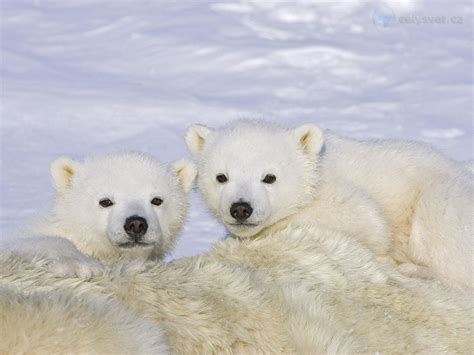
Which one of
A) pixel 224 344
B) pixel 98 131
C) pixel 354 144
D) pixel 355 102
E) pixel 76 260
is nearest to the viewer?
pixel 224 344

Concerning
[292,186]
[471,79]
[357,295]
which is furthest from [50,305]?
[471,79]

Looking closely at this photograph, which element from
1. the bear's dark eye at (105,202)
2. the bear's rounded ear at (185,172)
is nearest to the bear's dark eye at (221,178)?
the bear's rounded ear at (185,172)

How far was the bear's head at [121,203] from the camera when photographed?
16.3 feet

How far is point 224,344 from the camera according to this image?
100 inches

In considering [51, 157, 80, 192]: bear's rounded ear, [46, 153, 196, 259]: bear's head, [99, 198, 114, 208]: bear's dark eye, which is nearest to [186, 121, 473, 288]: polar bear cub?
[46, 153, 196, 259]: bear's head

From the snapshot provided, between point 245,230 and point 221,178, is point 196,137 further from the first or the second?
point 245,230

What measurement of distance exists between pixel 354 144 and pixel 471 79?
8.65 m

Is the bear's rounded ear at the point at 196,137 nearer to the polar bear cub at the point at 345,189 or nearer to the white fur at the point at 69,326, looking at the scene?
the polar bear cub at the point at 345,189

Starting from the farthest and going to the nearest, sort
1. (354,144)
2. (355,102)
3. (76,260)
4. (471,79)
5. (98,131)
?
(471,79)
(355,102)
(98,131)
(354,144)
(76,260)

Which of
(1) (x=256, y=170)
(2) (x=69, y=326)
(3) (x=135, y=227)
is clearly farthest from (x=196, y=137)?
(2) (x=69, y=326)

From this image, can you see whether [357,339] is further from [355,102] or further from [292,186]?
[355,102]

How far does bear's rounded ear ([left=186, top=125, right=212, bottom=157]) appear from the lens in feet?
18.8

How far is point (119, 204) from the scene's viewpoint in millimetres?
5137

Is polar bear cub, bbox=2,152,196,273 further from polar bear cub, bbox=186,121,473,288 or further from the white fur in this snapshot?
the white fur
